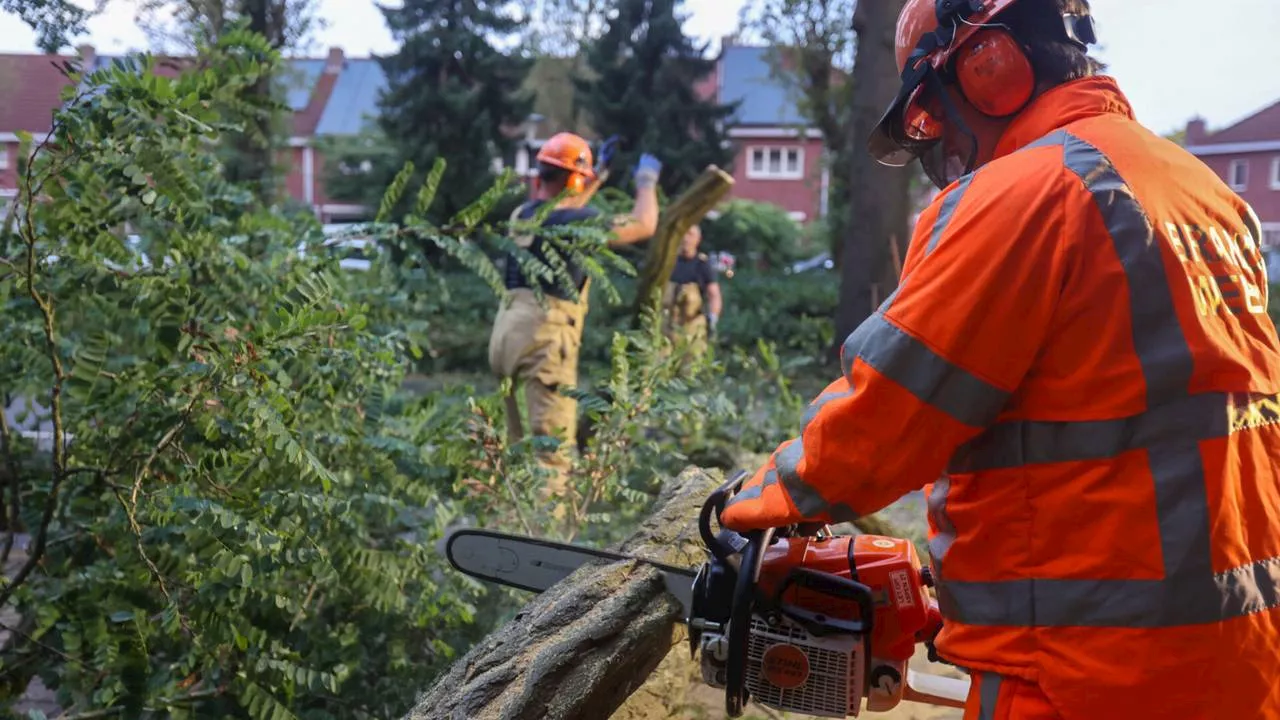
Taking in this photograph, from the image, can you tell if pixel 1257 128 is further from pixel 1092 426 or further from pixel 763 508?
pixel 763 508

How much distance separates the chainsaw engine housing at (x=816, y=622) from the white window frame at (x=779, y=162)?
118 ft

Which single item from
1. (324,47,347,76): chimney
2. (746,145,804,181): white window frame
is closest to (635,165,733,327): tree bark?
(746,145,804,181): white window frame

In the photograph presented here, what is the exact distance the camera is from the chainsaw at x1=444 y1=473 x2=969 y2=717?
1.77 meters

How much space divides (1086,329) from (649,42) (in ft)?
69.4

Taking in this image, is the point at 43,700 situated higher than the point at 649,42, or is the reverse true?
the point at 649,42

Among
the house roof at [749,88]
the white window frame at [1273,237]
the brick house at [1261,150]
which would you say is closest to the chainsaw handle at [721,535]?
the brick house at [1261,150]

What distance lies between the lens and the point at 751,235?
22.1 m

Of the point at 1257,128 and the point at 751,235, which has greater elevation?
the point at 1257,128

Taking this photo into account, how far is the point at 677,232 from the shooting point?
6.80m

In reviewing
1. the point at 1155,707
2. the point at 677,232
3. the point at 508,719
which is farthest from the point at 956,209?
the point at 677,232

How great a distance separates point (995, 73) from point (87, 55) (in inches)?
96.8

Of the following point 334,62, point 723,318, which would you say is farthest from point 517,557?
point 334,62

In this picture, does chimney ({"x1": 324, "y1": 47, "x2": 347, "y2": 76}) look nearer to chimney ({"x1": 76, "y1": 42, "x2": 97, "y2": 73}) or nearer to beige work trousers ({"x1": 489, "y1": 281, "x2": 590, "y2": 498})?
beige work trousers ({"x1": 489, "y1": 281, "x2": 590, "y2": 498})

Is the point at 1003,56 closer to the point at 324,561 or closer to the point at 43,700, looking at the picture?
the point at 324,561
